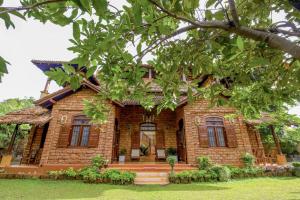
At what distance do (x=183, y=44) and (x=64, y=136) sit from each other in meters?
8.88

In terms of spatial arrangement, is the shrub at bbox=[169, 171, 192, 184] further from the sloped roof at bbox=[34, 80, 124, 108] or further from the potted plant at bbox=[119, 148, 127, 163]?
the sloped roof at bbox=[34, 80, 124, 108]

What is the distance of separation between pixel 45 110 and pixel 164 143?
298 inches

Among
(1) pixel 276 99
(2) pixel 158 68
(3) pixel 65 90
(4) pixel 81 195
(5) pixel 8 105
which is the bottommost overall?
(4) pixel 81 195

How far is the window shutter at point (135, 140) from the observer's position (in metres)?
12.0

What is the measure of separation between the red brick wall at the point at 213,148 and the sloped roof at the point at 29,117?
755 cm

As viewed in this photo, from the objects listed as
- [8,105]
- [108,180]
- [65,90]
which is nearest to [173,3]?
[108,180]

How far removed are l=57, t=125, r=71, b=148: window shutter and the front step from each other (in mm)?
4034

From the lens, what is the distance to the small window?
9751 millimetres

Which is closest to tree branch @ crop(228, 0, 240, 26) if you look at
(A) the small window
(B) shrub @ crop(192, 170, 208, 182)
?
(B) shrub @ crop(192, 170, 208, 182)

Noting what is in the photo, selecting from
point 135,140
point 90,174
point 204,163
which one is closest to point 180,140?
point 204,163

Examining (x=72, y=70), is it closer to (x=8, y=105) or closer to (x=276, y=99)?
(x=276, y=99)

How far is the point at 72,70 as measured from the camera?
5.49 feet

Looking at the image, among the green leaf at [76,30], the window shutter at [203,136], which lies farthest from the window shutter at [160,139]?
the green leaf at [76,30]

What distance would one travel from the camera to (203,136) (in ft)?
33.2
